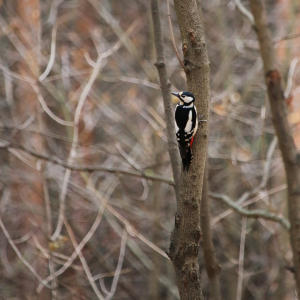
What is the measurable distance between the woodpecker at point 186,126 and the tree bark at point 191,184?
6 centimetres

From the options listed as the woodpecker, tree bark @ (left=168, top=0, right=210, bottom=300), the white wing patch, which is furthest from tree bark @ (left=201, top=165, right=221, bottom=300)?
tree bark @ (left=168, top=0, right=210, bottom=300)

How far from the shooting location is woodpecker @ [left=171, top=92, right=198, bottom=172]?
1.88m

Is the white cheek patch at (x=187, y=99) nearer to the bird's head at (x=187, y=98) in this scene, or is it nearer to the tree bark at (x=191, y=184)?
the bird's head at (x=187, y=98)

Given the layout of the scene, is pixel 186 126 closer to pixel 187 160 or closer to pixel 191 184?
pixel 187 160

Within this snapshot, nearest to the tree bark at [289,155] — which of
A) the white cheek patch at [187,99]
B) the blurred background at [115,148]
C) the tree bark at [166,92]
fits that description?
the white cheek patch at [187,99]

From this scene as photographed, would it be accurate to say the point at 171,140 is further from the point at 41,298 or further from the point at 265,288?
the point at 265,288

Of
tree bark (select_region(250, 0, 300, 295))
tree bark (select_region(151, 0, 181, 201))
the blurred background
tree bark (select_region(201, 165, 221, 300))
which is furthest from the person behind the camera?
the blurred background

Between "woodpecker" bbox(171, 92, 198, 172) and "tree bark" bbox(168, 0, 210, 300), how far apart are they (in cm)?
6

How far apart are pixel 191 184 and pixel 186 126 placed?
1.22 ft

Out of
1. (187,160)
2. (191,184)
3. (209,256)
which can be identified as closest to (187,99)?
(187,160)

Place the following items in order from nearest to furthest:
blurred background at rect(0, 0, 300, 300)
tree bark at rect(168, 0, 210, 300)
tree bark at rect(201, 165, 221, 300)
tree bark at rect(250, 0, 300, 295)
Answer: tree bark at rect(168, 0, 210, 300) < tree bark at rect(250, 0, 300, 295) < tree bark at rect(201, 165, 221, 300) < blurred background at rect(0, 0, 300, 300)

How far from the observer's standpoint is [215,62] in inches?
330

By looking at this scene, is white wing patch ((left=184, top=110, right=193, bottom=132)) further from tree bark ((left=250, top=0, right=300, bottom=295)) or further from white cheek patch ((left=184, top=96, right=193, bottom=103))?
tree bark ((left=250, top=0, right=300, bottom=295))

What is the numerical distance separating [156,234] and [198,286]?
4.23 m
